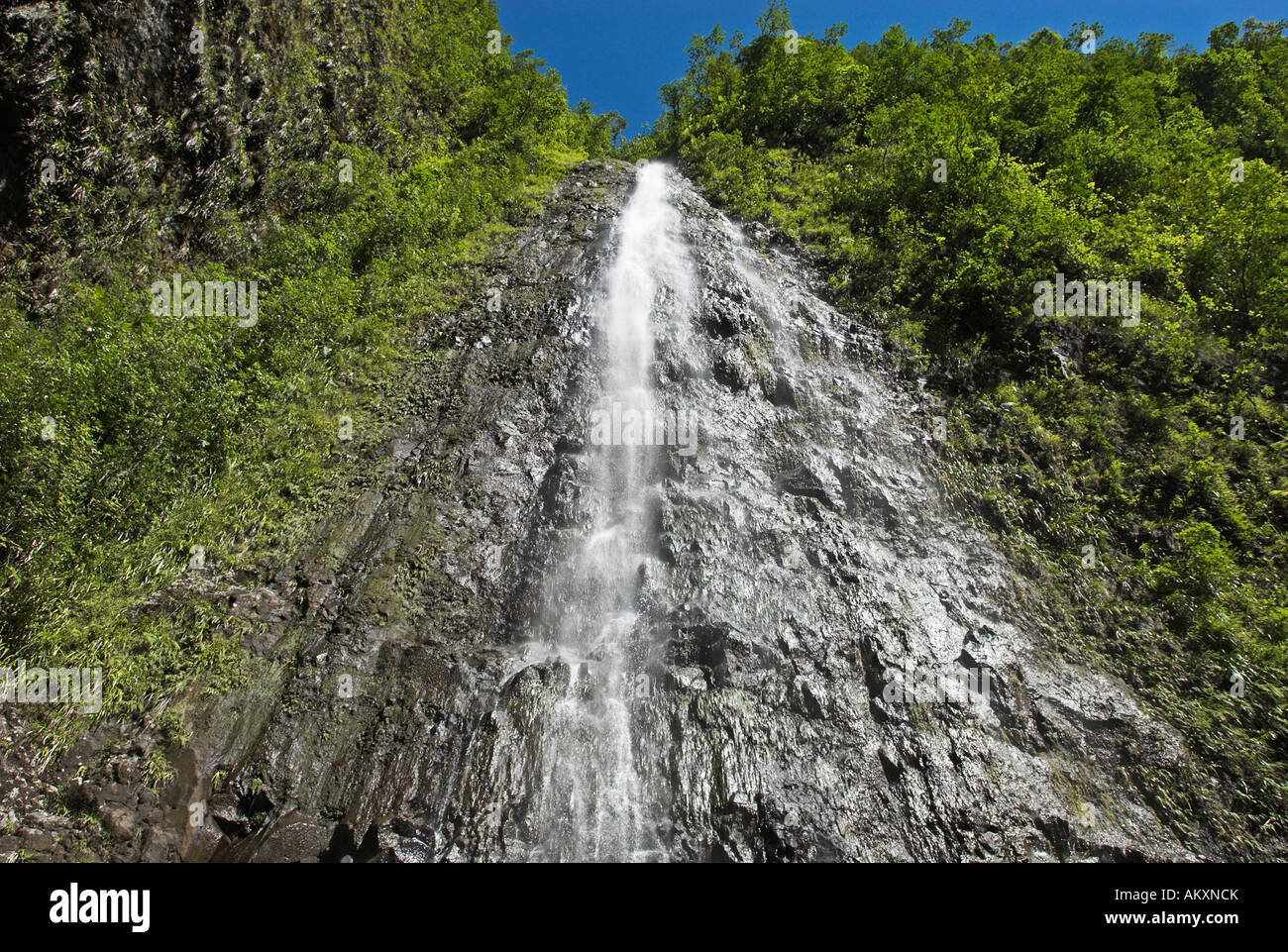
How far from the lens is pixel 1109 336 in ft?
37.2

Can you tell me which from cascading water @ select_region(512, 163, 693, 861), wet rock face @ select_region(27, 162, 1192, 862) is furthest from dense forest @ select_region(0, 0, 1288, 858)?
cascading water @ select_region(512, 163, 693, 861)

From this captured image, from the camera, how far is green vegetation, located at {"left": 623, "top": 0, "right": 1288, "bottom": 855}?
7.52 m

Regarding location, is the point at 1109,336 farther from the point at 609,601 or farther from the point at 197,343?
the point at 197,343

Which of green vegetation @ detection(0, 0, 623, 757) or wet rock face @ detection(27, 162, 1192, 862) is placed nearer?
wet rock face @ detection(27, 162, 1192, 862)

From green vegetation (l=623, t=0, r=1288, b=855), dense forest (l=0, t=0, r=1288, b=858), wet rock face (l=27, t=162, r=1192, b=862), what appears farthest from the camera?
green vegetation (l=623, t=0, r=1288, b=855)

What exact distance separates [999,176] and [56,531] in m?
18.1

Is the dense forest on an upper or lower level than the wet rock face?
upper

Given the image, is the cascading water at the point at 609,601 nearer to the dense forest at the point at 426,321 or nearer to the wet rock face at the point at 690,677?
the wet rock face at the point at 690,677

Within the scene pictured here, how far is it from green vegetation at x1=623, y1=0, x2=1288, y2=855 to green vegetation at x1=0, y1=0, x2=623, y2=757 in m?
10.2

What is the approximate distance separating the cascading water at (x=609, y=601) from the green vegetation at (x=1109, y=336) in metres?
5.29

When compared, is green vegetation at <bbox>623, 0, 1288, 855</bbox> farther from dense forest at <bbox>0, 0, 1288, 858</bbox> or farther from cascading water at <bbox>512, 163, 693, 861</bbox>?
cascading water at <bbox>512, 163, 693, 861</bbox>

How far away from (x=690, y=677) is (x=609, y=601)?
1.49 metres
